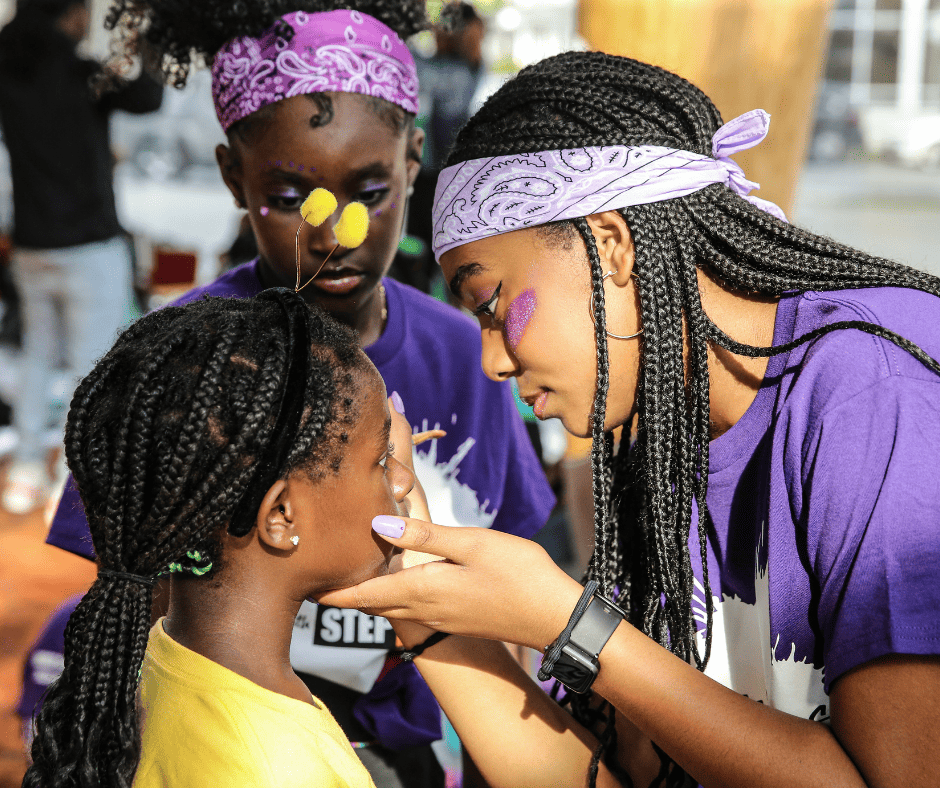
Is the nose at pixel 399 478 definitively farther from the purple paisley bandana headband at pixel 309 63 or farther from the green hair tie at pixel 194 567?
the purple paisley bandana headband at pixel 309 63

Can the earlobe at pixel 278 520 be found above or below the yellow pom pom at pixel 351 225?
below

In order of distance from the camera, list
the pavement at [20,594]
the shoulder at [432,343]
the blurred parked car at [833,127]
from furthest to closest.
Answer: the blurred parked car at [833,127] → the pavement at [20,594] → the shoulder at [432,343]

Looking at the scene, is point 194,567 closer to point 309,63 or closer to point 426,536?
point 426,536

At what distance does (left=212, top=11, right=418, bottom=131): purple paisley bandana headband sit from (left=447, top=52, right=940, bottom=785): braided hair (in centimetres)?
35

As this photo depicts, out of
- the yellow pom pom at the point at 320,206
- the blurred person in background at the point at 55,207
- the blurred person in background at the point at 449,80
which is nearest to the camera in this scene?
the yellow pom pom at the point at 320,206

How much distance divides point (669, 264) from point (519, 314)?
275mm

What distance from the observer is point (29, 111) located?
466 centimetres

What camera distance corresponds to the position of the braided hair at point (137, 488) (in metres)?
1.29

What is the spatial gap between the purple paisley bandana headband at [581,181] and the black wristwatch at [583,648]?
67 cm

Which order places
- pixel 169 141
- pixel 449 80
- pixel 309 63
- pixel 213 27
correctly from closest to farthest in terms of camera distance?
pixel 309 63, pixel 213 27, pixel 449 80, pixel 169 141

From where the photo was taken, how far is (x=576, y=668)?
4.48 ft

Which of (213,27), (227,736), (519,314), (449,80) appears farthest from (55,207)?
(227,736)

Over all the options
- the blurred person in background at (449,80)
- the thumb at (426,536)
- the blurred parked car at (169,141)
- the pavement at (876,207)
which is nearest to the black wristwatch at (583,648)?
the thumb at (426,536)

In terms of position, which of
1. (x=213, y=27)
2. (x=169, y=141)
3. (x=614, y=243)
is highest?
(x=213, y=27)
